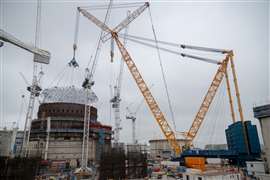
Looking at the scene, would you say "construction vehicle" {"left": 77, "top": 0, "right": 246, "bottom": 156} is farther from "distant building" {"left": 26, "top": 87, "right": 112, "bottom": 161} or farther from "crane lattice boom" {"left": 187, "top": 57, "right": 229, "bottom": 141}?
"distant building" {"left": 26, "top": 87, "right": 112, "bottom": 161}

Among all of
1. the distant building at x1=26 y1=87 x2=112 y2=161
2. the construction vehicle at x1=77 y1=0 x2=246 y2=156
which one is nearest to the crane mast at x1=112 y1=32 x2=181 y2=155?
the construction vehicle at x1=77 y1=0 x2=246 y2=156

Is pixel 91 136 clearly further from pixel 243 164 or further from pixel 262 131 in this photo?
pixel 262 131

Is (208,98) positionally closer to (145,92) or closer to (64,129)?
(145,92)

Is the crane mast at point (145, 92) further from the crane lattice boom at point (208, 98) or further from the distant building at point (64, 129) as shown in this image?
the distant building at point (64, 129)

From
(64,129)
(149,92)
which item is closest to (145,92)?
(149,92)

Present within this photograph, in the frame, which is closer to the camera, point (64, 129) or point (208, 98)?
point (208, 98)

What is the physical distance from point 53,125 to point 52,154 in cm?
1000

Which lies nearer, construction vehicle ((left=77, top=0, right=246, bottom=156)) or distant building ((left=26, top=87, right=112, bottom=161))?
construction vehicle ((left=77, top=0, right=246, bottom=156))

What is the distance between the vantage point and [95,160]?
66.9 metres

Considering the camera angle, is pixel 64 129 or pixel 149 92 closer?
pixel 149 92

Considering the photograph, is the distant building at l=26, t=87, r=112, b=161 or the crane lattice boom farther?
the distant building at l=26, t=87, r=112, b=161

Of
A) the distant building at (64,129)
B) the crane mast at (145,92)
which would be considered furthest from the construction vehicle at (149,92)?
the distant building at (64,129)

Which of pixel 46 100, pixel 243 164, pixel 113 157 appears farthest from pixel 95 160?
pixel 243 164

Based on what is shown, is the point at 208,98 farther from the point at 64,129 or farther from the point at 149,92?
the point at 64,129
